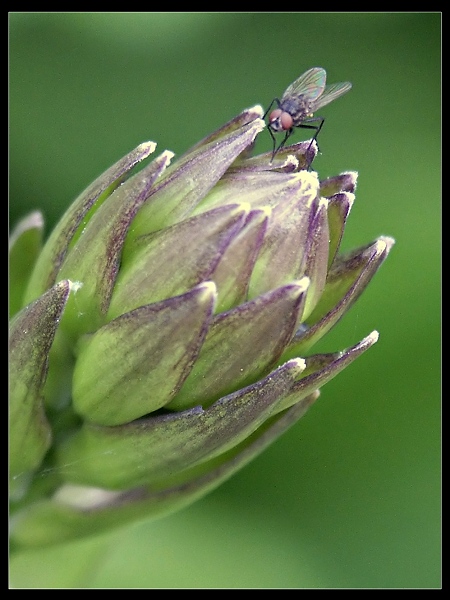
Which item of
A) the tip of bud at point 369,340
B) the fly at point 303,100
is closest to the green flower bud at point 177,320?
the tip of bud at point 369,340

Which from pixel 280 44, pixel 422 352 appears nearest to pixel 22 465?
pixel 422 352

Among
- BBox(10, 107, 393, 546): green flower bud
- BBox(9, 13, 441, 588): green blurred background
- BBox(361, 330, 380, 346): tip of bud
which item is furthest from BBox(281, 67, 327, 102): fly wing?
BBox(9, 13, 441, 588): green blurred background

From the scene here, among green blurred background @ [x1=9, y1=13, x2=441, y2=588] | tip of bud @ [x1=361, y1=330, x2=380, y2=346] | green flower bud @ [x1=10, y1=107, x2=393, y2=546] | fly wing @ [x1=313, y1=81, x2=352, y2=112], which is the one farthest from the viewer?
green blurred background @ [x1=9, y1=13, x2=441, y2=588]

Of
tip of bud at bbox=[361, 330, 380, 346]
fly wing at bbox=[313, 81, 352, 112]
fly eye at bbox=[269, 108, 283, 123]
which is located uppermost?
fly wing at bbox=[313, 81, 352, 112]

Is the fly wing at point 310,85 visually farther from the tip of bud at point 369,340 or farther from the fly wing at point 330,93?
the tip of bud at point 369,340

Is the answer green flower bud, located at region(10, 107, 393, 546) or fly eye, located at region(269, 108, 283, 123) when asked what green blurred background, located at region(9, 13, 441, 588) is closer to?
green flower bud, located at region(10, 107, 393, 546)

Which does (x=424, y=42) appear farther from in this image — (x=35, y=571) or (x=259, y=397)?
(x=35, y=571)

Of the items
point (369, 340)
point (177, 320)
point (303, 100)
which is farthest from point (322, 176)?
point (177, 320)
